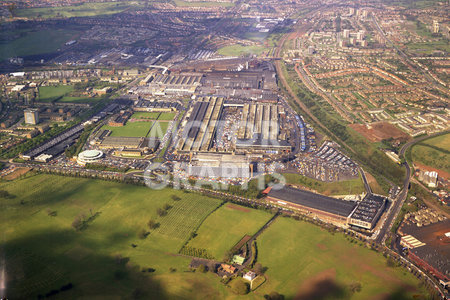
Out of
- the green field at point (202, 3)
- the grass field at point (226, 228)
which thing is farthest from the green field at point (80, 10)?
the grass field at point (226, 228)

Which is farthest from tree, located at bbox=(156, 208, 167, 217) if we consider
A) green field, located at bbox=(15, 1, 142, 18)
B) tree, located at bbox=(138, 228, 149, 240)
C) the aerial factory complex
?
green field, located at bbox=(15, 1, 142, 18)

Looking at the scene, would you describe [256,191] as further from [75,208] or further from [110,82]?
[110,82]

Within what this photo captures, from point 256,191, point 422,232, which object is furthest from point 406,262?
point 256,191

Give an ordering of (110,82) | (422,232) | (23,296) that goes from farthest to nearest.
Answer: (110,82), (422,232), (23,296)

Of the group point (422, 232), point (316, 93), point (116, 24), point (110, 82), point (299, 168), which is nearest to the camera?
point (422, 232)

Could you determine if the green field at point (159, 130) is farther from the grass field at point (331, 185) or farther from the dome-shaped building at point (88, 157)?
the grass field at point (331, 185)

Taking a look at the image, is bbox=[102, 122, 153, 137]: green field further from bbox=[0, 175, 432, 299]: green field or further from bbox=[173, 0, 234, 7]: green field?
bbox=[173, 0, 234, 7]: green field
